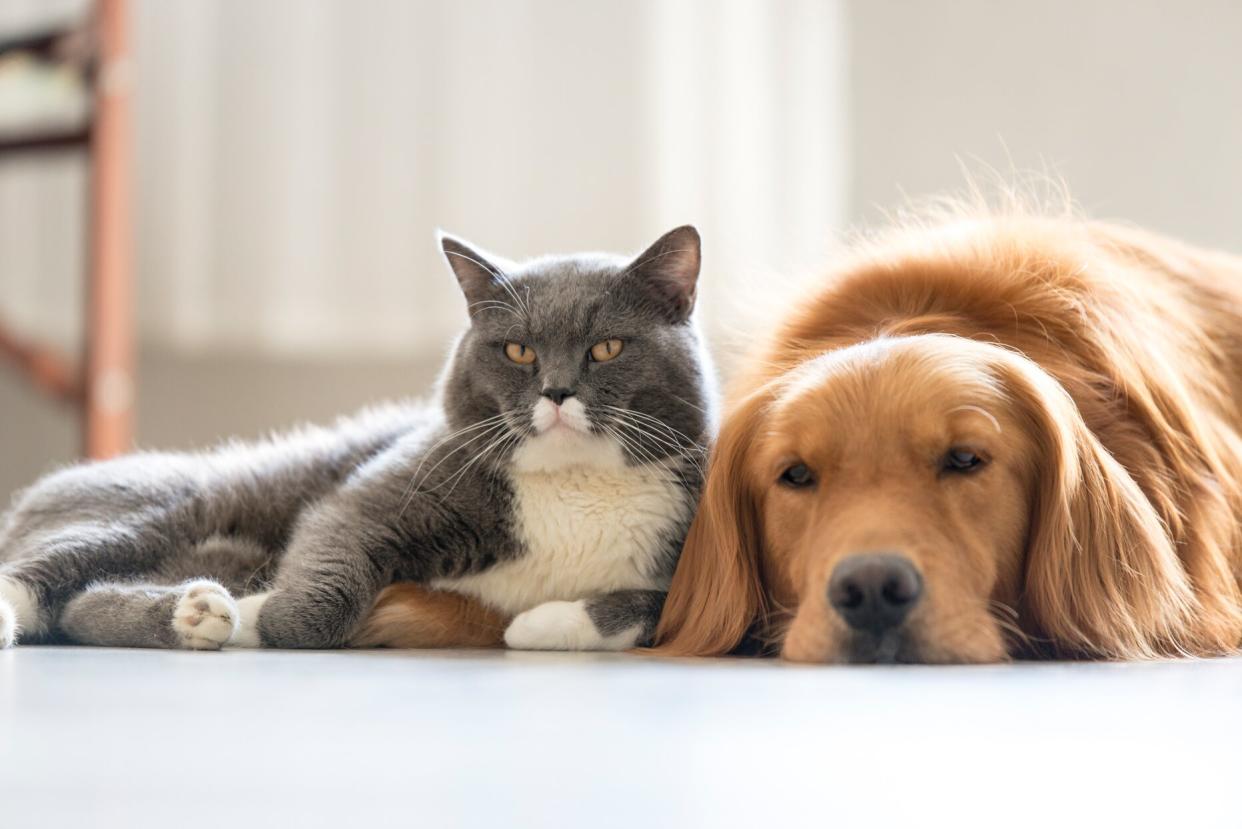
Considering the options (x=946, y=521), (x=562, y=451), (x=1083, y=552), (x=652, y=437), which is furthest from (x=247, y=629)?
(x=1083, y=552)

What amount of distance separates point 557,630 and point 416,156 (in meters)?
2.75

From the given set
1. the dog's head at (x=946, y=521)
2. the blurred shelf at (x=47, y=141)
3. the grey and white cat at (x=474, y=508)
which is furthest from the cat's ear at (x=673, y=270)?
the blurred shelf at (x=47, y=141)

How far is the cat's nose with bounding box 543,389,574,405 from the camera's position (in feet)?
5.56

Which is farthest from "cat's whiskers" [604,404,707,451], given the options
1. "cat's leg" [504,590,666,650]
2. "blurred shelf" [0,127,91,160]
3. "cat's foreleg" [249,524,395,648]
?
"blurred shelf" [0,127,91,160]

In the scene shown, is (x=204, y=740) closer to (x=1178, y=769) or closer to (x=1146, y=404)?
(x=1178, y=769)

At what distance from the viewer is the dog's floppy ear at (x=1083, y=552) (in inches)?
59.5

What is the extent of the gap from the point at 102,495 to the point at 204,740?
873mm

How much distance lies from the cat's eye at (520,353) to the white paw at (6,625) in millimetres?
659

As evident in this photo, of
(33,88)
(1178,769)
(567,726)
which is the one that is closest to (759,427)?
(567,726)

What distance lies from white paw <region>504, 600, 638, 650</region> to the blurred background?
2.34 metres

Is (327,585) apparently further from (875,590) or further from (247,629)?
(875,590)

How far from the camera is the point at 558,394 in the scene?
1695 mm

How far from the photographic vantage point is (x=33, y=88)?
3.63 metres

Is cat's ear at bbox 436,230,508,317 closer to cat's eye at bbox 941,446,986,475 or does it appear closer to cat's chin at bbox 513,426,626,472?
cat's chin at bbox 513,426,626,472
